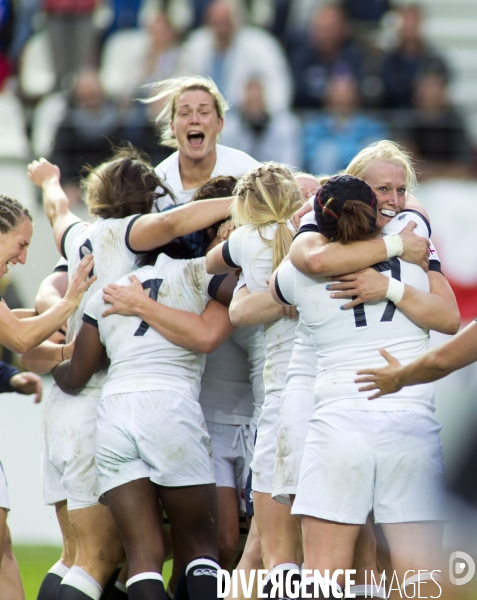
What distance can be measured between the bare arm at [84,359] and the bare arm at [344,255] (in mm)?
1079

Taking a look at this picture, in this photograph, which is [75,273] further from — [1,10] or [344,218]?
[1,10]

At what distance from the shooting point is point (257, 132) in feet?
31.7

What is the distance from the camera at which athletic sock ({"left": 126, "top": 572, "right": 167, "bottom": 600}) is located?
152 inches

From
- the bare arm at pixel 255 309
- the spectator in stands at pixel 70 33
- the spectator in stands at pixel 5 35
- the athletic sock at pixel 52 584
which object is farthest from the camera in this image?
Result: the spectator in stands at pixel 5 35

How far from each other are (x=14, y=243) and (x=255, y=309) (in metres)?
1.06

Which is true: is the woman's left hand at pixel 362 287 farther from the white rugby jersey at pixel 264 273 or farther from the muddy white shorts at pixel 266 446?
the muddy white shorts at pixel 266 446

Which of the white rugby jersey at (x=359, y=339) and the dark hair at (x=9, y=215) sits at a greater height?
the dark hair at (x=9, y=215)

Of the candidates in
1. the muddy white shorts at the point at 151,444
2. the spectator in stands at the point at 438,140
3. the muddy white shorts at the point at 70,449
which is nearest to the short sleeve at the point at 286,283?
the muddy white shorts at the point at 151,444

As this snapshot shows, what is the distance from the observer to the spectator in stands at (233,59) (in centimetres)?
1063

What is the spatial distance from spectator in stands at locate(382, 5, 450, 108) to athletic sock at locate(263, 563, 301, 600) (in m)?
7.48

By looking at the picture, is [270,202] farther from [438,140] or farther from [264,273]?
[438,140]

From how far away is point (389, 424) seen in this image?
3.46 metres

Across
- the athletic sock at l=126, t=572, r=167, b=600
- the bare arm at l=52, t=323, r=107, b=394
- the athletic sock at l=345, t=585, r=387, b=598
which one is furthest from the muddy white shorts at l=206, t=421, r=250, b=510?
the athletic sock at l=345, t=585, r=387, b=598

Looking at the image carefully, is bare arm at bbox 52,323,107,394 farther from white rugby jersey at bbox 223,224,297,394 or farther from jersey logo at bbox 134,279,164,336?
white rugby jersey at bbox 223,224,297,394
